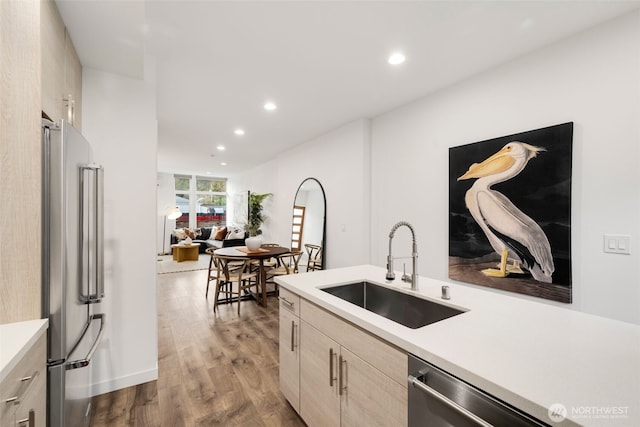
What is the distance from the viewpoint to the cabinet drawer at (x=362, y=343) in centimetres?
105

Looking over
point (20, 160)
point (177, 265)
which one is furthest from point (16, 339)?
point (177, 265)

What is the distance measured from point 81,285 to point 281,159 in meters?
5.02

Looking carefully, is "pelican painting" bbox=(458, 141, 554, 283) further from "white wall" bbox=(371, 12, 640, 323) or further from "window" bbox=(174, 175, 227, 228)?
"window" bbox=(174, 175, 227, 228)

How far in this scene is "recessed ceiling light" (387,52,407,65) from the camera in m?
2.31

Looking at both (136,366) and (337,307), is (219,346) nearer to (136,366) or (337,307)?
(136,366)

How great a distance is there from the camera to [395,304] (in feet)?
5.54

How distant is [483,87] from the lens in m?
2.60

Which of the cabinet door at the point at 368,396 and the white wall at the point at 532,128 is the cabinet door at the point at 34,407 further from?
the white wall at the point at 532,128

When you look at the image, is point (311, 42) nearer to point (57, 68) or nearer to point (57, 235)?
point (57, 68)

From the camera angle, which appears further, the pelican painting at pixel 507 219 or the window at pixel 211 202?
the window at pixel 211 202

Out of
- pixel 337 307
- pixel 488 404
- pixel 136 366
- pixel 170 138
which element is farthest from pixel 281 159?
pixel 488 404

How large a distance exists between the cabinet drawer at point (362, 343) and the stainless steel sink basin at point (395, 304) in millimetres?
245

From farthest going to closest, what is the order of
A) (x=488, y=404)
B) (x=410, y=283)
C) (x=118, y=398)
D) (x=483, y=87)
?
(x=483, y=87) → (x=118, y=398) → (x=410, y=283) → (x=488, y=404)

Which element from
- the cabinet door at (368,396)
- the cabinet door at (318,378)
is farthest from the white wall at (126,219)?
the cabinet door at (368,396)
